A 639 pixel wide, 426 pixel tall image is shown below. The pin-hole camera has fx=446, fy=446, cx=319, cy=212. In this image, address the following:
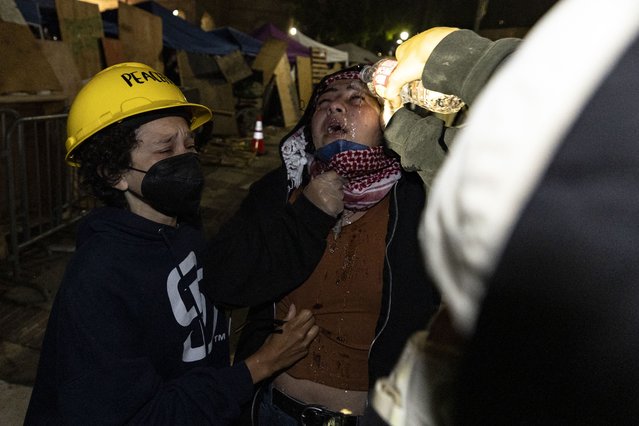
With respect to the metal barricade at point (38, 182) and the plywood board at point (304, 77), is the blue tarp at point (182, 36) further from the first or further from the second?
the metal barricade at point (38, 182)

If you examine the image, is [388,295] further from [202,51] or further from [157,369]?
[202,51]

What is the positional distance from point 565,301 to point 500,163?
0.15 meters

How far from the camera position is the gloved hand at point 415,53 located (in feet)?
3.42

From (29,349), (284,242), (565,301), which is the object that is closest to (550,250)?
(565,301)

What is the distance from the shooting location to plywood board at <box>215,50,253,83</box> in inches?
593

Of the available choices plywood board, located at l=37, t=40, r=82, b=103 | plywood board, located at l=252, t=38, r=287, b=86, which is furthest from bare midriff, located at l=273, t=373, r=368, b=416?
plywood board, located at l=252, t=38, r=287, b=86

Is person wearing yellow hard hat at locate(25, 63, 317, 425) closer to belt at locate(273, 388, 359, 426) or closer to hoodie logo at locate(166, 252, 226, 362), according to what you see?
hoodie logo at locate(166, 252, 226, 362)

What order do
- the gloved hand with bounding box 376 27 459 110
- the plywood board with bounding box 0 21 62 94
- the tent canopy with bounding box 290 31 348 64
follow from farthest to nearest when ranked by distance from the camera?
the tent canopy with bounding box 290 31 348 64
the plywood board with bounding box 0 21 62 94
the gloved hand with bounding box 376 27 459 110

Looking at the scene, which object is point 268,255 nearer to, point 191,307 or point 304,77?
point 191,307

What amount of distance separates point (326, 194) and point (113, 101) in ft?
3.21

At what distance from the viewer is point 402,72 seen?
1.14m

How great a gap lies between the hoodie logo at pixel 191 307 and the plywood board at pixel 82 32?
23.7ft

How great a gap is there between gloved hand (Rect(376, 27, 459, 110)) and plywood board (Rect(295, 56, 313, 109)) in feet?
60.3

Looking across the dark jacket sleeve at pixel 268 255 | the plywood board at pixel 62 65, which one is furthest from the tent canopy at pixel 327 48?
the dark jacket sleeve at pixel 268 255
